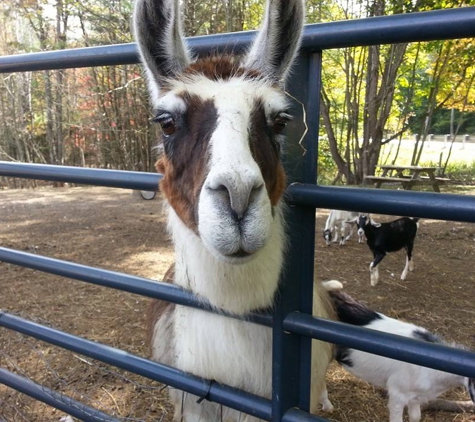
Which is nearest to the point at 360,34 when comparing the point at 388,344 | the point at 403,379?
the point at 388,344

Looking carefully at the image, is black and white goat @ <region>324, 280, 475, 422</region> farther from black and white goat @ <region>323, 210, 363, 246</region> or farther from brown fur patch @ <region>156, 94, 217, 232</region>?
black and white goat @ <region>323, 210, 363, 246</region>

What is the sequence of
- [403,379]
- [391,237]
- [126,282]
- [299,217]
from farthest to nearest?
[391,237]
[403,379]
[126,282]
[299,217]

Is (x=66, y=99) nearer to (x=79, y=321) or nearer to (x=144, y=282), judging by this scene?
(x=79, y=321)

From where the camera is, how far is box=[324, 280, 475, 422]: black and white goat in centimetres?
299

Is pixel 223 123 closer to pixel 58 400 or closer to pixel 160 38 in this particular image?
pixel 160 38


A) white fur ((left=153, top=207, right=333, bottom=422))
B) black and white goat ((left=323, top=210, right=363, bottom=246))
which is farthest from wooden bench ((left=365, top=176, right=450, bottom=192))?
white fur ((left=153, top=207, right=333, bottom=422))

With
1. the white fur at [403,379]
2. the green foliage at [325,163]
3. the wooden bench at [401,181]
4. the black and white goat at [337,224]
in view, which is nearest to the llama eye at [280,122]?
the white fur at [403,379]

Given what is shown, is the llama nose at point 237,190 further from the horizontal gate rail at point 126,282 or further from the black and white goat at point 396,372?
the black and white goat at point 396,372

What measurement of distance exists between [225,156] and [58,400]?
5.13 ft

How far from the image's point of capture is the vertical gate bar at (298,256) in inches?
51.4

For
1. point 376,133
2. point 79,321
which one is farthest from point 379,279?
point 376,133

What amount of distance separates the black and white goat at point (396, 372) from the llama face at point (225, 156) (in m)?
2.02

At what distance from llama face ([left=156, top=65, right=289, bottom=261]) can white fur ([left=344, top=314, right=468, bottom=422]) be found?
1.96 metres

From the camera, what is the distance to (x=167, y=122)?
5.09 ft
